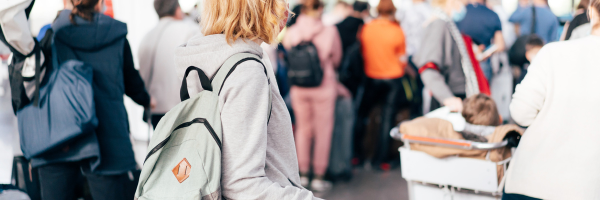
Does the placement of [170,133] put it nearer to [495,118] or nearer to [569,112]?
[569,112]

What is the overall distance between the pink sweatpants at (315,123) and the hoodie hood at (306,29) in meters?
0.44

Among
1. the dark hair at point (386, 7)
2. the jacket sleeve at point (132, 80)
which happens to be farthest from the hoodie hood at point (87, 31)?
the dark hair at point (386, 7)

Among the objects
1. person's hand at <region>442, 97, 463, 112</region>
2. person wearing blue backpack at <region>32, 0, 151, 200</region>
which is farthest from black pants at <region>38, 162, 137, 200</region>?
person's hand at <region>442, 97, 463, 112</region>

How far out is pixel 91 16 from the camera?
2484 mm

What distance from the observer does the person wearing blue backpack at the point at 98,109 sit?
7.75ft

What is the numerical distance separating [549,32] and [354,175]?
2.45 m

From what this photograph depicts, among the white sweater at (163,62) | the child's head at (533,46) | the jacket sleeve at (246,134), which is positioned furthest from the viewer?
the white sweater at (163,62)

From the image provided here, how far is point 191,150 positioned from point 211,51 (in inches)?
11.1

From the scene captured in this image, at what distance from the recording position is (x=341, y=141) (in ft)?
16.0

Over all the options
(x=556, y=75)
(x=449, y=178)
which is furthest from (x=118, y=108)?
(x=556, y=75)

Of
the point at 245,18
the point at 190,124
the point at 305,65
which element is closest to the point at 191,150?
the point at 190,124

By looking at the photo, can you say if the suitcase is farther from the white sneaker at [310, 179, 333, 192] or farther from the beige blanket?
the beige blanket

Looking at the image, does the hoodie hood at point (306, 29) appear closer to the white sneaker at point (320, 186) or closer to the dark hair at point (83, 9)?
the white sneaker at point (320, 186)

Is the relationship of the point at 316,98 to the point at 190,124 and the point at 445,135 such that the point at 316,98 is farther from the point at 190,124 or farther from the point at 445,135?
the point at 190,124
